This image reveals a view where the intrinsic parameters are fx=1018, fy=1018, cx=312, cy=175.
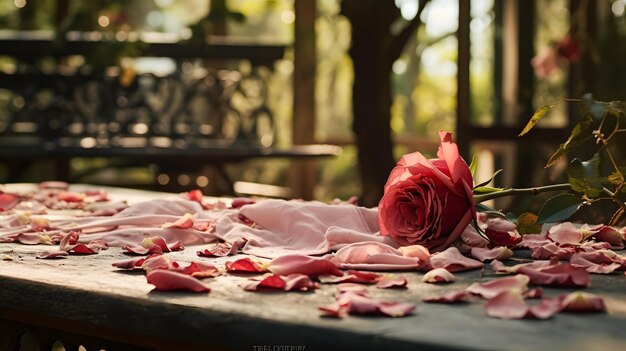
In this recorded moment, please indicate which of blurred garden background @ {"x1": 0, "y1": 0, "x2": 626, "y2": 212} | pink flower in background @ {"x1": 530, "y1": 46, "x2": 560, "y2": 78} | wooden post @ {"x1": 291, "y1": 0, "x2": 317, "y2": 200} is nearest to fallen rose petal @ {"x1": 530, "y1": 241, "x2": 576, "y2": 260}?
blurred garden background @ {"x1": 0, "y1": 0, "x2": 626, "y2": 212}

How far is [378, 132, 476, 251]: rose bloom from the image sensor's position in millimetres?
1336

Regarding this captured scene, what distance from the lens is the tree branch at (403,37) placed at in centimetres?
427

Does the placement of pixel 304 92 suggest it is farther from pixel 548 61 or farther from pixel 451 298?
pixel 451 298

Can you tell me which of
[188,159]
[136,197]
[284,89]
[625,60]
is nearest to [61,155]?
[188,159]

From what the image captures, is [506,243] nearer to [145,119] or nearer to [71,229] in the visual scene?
[71,229]

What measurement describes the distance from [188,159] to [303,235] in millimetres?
3850

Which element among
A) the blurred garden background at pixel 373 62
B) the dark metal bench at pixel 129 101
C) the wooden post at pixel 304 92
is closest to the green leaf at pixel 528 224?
the blurred garden background at pixel 373 62

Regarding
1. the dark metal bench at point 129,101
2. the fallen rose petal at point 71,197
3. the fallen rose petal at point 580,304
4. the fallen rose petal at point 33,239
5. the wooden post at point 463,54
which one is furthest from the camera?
the dark metal bench at point 129,101

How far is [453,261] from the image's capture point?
1.26 metres

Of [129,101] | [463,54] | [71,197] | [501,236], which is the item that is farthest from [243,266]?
[129,101]

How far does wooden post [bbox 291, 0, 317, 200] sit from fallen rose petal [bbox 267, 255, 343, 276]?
5.03 m

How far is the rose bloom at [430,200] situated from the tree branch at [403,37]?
9.52 ft

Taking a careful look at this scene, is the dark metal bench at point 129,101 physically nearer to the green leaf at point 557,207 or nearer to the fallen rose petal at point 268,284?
the green leaf at point 557,207

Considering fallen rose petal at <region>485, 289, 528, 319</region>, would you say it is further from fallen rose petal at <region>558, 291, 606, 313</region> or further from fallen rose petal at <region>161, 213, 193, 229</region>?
fallen rose petal at <region>161, 213, 193, 229</region>
